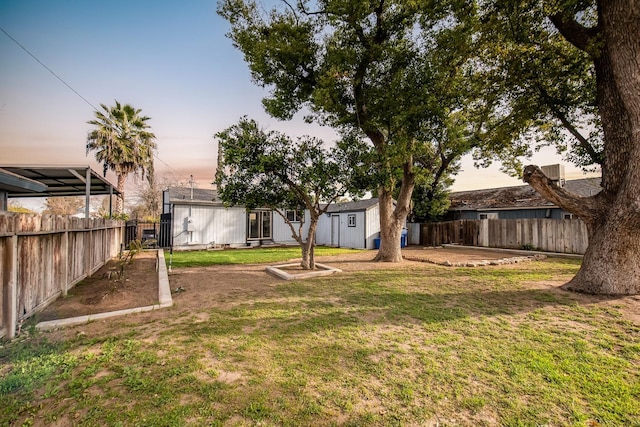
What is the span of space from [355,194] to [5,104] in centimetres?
844

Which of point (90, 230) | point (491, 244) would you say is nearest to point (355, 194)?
point (90, 230)

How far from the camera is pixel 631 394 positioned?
8.16 feet

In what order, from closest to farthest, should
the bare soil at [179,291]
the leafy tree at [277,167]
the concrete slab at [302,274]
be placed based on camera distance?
the bare soil at [179,291]
the leafy tree at [277,167]
the concrete slab at [302,274]

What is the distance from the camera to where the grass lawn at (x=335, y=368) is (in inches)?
87.7

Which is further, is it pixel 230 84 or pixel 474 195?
pixel 474 195

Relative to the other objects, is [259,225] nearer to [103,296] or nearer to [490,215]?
[103,296]

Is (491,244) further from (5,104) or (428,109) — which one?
(5,104)

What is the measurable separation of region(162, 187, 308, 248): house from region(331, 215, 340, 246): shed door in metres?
2.74

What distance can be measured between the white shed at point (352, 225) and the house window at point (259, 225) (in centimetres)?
407

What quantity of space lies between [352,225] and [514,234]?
8740 millimetres

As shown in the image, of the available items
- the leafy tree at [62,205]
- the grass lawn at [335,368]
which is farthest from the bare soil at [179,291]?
the leafy tree at [62,205]

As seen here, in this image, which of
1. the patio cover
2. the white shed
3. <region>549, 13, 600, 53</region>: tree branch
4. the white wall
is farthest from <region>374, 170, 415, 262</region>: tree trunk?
the patio cover

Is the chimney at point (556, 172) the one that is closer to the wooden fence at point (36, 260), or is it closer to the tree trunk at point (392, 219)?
the tree trunk at point (392, 219)

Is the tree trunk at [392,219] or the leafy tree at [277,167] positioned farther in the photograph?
the tree trunk at [392,219]
